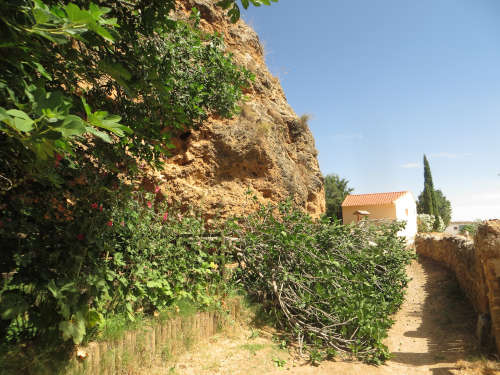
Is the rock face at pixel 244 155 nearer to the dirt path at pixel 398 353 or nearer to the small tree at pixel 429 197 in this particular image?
the dirt path at pixel 398 353

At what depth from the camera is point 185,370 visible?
323 cm

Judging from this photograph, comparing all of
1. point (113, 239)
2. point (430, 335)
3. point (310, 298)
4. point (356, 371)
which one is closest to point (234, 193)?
point (310, 298)

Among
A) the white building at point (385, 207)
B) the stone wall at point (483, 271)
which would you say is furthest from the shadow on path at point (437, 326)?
the white building at point (385, 207)

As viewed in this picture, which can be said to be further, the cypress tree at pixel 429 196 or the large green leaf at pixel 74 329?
the cypress tree at pixel 429 196

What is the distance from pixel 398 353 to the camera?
15.7ft

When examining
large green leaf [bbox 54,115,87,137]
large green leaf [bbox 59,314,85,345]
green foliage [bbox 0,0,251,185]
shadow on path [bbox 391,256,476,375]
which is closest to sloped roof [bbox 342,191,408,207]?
shadow on path [bbox 391,256,476,375]

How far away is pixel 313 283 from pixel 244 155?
283cm

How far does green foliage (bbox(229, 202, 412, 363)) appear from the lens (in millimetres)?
4328

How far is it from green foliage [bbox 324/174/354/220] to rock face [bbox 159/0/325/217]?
23.1 m

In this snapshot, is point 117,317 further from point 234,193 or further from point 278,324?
point 234,193

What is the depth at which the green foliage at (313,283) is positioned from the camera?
433cm

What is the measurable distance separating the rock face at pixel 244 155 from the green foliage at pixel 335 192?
23058 mm

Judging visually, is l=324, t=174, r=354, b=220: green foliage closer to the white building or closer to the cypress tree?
the white building

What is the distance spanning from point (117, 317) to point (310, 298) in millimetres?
2698
